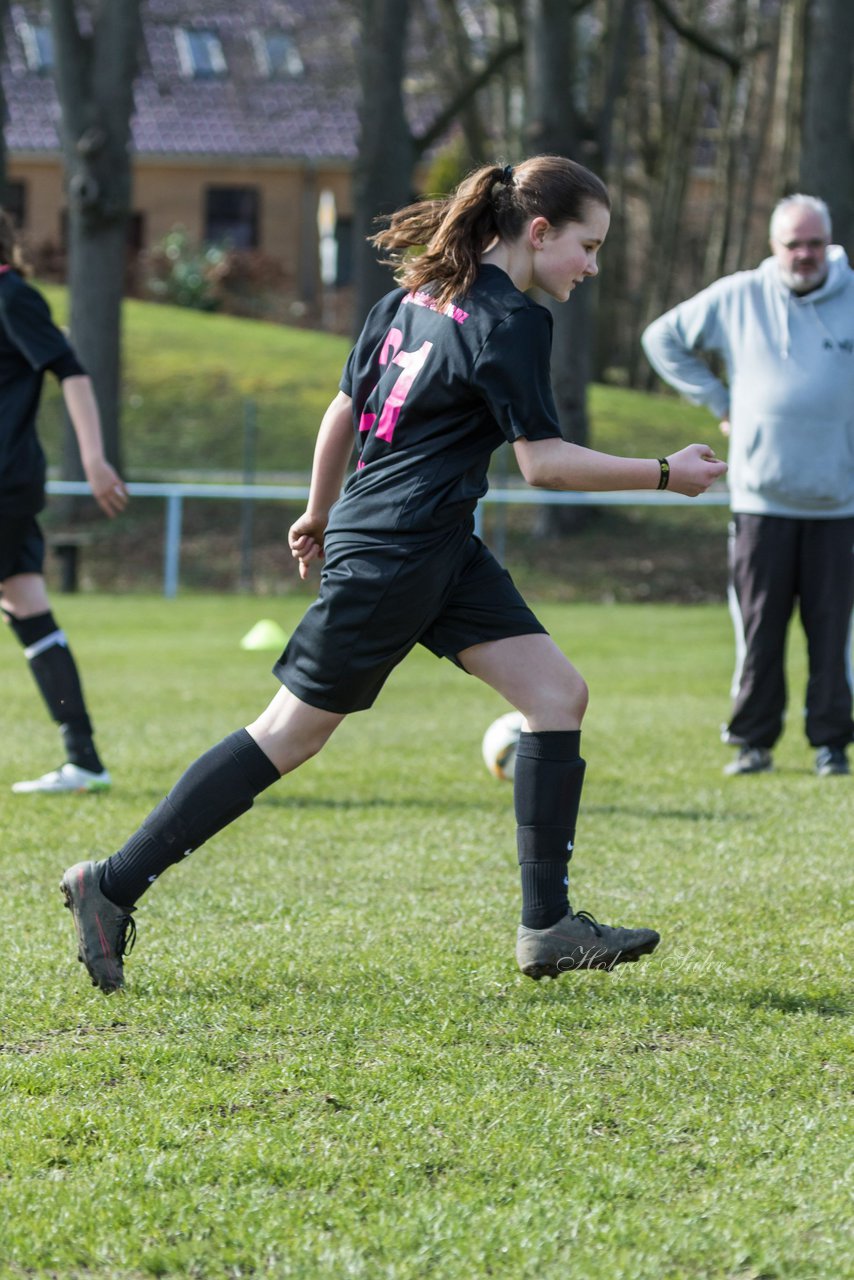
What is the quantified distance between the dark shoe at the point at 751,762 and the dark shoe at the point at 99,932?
4.03 m

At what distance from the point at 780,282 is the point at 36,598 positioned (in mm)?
3389

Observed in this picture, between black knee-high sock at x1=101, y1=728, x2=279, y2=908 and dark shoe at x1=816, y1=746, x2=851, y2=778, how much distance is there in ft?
13.4

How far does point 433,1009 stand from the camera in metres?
3.86

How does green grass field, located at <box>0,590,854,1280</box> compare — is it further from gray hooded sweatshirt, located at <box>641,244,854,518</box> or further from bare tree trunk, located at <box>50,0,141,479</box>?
bare tree trunk, located at <box>50,0,141,479</box>

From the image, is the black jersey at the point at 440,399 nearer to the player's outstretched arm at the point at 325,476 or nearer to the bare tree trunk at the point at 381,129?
the player's outstretched arm at the point at 325,476

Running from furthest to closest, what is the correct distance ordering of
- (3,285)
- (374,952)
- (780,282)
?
(780,282)
(3,285)
(374,952)

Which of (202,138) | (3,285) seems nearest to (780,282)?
(3,285)

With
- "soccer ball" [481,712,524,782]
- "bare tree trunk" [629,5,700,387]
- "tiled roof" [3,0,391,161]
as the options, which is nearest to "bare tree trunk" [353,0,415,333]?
"bare tree trunk" [629,5,700,387]

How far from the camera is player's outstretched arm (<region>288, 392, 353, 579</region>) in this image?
Answer: 4203 millimetres

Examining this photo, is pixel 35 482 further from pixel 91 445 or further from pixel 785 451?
pixel 785 451

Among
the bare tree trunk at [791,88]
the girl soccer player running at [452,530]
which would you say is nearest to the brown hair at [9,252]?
the girl soccer player running at [452,530]

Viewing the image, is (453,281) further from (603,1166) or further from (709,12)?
(709,12)

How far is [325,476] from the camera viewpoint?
4.30 meters

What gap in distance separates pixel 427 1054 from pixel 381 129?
1832 cm
